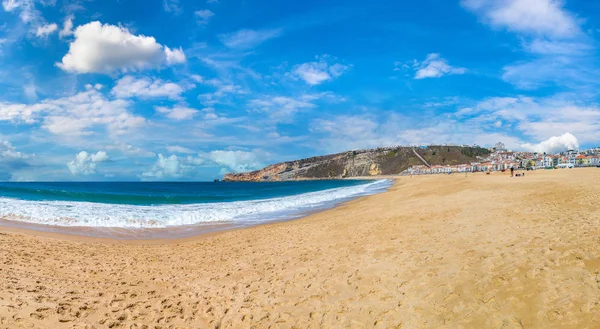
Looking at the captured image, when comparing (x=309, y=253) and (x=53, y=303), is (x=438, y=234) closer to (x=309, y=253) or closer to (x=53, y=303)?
(x=309, y=253)

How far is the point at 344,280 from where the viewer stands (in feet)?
24.5

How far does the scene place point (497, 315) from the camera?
4.98 meters

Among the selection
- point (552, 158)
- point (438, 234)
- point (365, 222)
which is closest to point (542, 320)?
point (438, 234)

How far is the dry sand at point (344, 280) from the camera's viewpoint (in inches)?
209

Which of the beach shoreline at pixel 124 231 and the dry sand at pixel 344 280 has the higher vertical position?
the dry sand at pixel 344 280

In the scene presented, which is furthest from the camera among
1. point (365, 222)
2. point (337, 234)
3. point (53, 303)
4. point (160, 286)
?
point (365, 222)

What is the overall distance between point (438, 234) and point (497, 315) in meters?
5.64

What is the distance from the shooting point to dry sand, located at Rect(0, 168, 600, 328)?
17.4 feet

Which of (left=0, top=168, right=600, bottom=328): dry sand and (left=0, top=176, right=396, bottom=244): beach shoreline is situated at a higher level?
(left=0, top=168, right=600, bottom=328): dry sand

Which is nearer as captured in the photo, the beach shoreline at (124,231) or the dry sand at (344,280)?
the dry sand at (344,280)

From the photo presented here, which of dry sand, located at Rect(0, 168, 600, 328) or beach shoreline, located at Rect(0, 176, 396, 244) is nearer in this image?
dry sand, located at Rect(0, 168, 600, 328)

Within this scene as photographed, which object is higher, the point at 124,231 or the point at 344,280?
the point at 344,280

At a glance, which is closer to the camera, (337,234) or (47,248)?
(47,248)

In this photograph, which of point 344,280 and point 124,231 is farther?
point 124,231
